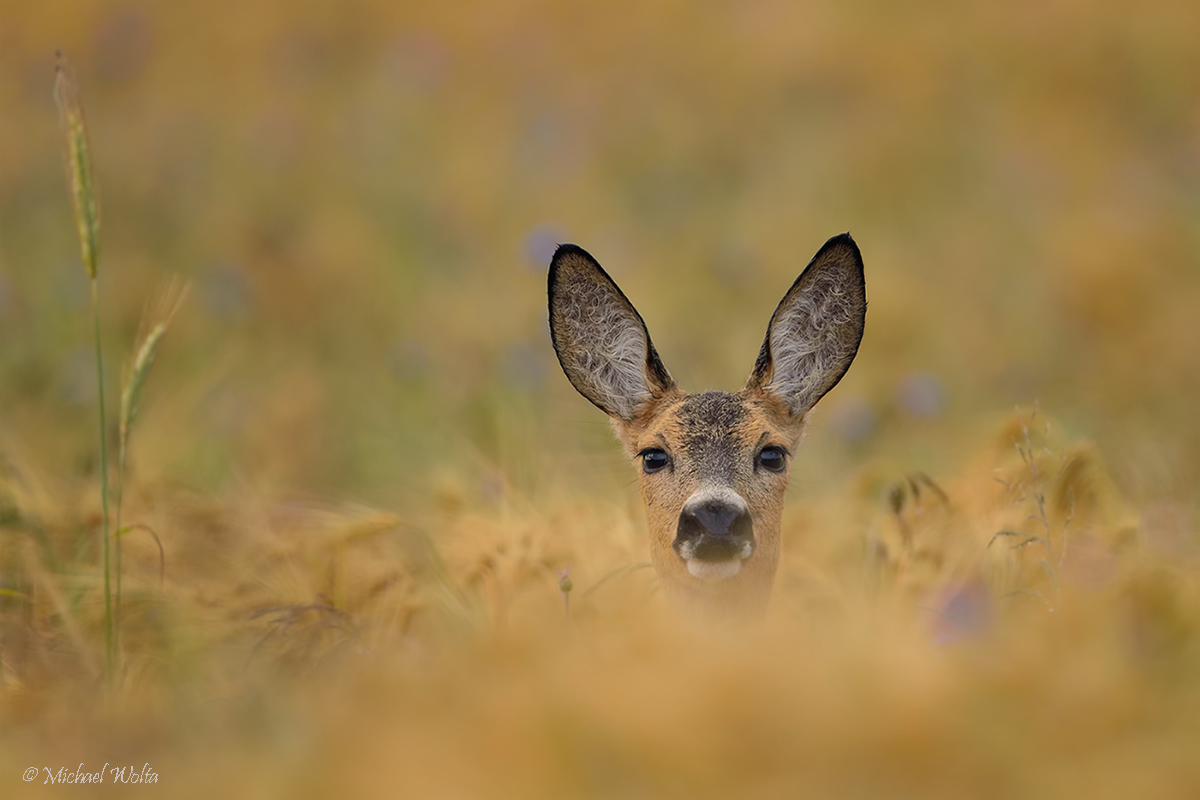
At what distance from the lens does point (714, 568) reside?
11.5 feet

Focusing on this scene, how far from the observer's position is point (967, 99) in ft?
35.2

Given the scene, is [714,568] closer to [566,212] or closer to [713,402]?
[713,402]

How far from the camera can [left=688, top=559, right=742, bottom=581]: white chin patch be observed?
3.50 metres

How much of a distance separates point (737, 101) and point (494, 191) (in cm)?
237

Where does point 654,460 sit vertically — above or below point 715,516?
above

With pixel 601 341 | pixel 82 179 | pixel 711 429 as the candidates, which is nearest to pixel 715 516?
pixel 711 429

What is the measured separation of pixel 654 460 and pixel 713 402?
0.26 metres

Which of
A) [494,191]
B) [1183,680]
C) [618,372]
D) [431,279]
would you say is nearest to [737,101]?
[494,191]

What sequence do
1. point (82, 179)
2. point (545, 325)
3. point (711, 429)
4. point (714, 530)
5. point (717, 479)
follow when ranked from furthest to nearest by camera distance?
point (545, 325), point (711, 429), point (717, 479), point (714, 530), point (82, 179)

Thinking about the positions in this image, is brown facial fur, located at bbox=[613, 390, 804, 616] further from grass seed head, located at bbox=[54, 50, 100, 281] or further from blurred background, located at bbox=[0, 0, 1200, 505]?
grass seed head, located at bbox=[54, 50, 100, 281]

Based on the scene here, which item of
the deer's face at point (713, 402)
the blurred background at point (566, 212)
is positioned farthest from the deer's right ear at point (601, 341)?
the blurred background at point (566, 212)

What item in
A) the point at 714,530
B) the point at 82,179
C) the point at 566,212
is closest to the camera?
the point at 82,179

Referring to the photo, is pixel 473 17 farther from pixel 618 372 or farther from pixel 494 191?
pixel 618 372

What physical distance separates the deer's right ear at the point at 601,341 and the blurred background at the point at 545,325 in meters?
0.50
